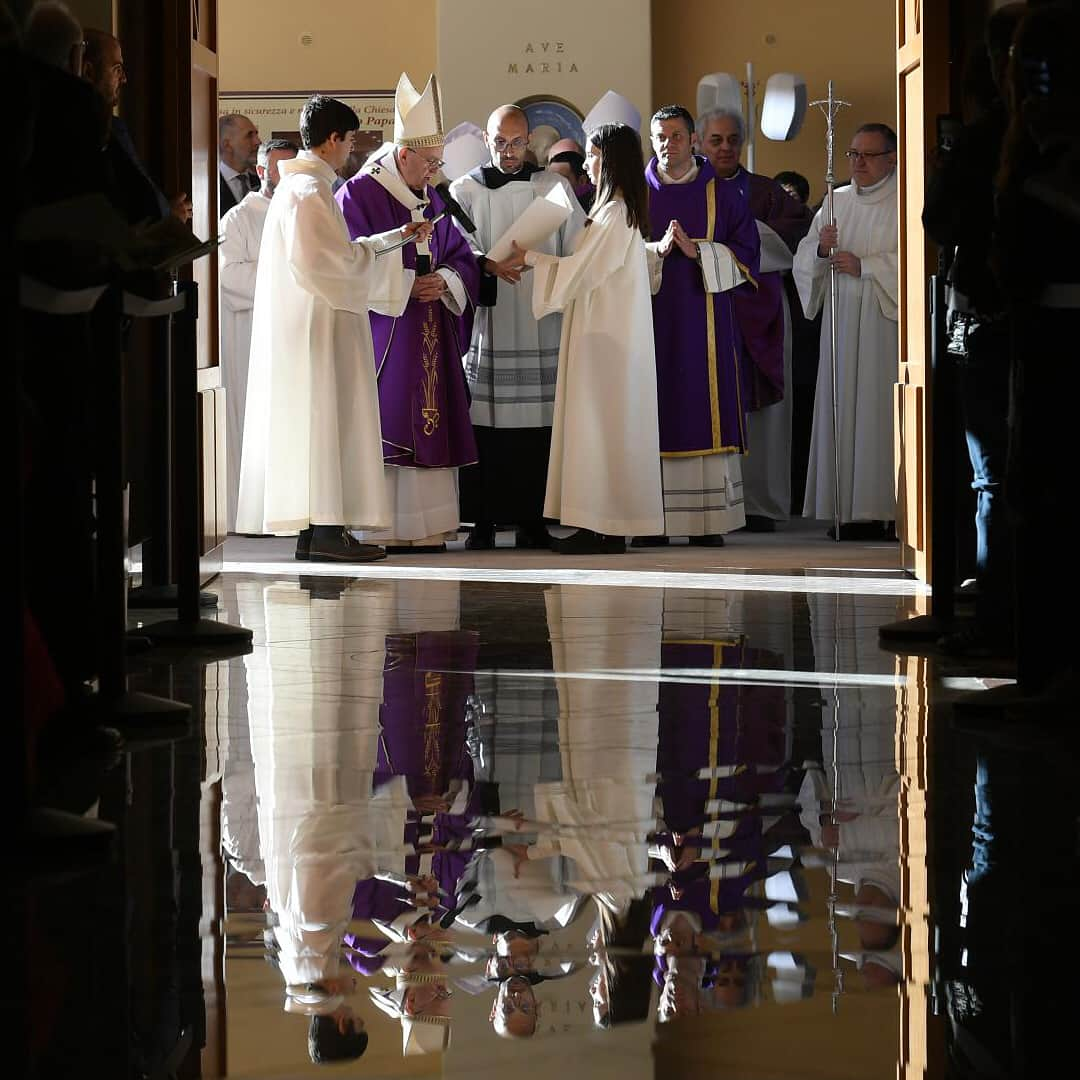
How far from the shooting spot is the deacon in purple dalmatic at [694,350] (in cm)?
848

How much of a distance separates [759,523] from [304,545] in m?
2.92

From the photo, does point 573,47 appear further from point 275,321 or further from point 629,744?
point 629,744

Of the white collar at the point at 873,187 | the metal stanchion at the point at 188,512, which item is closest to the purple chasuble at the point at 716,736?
the metal stanchion at the point at 188,512

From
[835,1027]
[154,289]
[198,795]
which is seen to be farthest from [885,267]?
[835,1027]

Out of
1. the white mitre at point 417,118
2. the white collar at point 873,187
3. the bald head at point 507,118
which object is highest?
the bald head at point 507,118

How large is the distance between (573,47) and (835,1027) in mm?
13124

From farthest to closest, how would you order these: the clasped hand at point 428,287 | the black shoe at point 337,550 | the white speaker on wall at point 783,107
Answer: the white speaker on wall at point 783,107 < the clasped hand at point 428,287 < the black shoe at point 337,550

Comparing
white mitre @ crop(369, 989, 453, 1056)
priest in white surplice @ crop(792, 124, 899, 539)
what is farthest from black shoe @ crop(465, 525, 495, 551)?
white mitre @ crop(369, 989, 453, 1056)

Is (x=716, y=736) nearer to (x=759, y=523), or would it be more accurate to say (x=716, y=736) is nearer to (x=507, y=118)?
(x=507, y=118)

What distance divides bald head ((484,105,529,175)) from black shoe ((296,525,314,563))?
1950mm

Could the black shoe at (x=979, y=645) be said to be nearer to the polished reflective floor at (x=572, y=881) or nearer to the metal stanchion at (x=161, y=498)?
the polished reflective floor at (x=572, y=881)

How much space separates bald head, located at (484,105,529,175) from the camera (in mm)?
8445

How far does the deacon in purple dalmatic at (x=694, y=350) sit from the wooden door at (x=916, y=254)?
1.83 m

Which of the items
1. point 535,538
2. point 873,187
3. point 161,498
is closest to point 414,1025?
point 161,498
